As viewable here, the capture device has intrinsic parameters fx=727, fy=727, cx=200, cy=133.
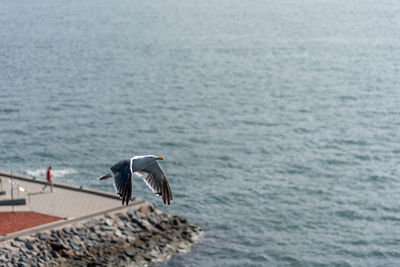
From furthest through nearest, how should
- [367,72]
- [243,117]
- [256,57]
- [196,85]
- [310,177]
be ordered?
[256,57]
[367,72]
[196,85]
[243,117]
[310,177]

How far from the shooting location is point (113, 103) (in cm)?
9381

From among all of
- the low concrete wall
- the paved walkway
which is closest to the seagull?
the paved walkway

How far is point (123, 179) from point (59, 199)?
3065 cm

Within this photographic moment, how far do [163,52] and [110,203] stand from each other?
83.7 m

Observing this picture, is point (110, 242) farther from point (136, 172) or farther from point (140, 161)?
point (140, 161)

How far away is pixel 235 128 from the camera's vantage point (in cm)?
8400

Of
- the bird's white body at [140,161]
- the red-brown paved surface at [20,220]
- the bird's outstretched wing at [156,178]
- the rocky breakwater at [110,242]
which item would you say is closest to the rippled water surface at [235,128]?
the rocky breakwater at [110,242]

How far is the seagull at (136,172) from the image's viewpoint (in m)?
22.0

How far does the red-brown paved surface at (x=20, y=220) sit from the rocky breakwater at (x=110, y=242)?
108 cm

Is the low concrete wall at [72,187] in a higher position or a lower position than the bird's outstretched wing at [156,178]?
lower

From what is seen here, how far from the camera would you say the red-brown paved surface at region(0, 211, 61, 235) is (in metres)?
46.4

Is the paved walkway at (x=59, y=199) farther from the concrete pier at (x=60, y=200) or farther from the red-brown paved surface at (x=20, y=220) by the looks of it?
the red-brown paved surface at (x=20, y=220)

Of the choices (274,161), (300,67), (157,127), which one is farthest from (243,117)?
(300,67)

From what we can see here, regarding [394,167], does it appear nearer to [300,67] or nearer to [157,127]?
[157,127]
